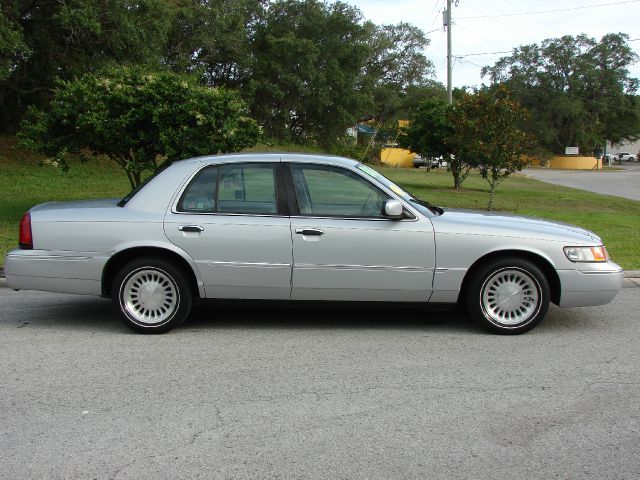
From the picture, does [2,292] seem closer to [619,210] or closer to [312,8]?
[619,210]

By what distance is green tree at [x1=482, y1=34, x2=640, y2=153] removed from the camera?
258 ft

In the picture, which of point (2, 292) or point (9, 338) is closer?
point (9, 338)

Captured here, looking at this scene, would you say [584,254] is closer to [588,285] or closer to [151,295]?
[588,285]

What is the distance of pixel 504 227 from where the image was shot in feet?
19.9

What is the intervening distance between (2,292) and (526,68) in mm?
81162

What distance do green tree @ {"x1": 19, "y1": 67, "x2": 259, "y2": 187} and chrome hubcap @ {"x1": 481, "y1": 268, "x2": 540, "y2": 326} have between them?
7.55m

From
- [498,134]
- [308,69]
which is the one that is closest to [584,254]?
[498,134]

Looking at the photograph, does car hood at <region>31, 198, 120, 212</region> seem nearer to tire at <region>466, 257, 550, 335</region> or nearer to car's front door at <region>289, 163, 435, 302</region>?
car's front door at <region>289, 163, 435, 302</region>

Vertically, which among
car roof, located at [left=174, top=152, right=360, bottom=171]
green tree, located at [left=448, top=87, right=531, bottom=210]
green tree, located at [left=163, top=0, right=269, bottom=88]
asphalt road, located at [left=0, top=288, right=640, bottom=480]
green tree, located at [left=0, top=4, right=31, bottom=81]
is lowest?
asphalt road, located at [left=0, top=288, right=640, bottom=480]

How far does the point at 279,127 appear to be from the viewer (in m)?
46.1

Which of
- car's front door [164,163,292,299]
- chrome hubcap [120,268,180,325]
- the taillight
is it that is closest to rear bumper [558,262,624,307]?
car's front door [164,163,292,299]

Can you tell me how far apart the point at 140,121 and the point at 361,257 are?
26.6 ft

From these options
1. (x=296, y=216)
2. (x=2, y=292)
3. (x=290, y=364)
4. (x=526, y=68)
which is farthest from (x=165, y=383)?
(x=526, y=68)

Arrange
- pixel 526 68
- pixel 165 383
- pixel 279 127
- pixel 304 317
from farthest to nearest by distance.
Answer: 1. pixel 526 68
2. pixel 279 127
3. pixel 304 317
4. pixel 165 383
